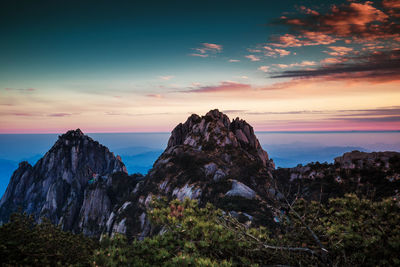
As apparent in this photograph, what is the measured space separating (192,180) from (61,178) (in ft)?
324

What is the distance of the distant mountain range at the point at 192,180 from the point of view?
146 ft

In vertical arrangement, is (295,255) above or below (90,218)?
above

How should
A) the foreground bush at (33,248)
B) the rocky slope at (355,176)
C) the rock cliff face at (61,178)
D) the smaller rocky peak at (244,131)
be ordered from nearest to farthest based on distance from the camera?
the foreground bush at (33,248) → the rocky slope at (355,176) → the smaller rocky peak at (244,131) → the rock cliff face at (61,178)

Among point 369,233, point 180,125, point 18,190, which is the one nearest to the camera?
point 369,233

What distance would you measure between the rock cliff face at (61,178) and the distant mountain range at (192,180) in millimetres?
512

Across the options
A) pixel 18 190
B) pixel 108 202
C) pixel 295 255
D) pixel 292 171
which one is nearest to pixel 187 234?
pixel 295 255

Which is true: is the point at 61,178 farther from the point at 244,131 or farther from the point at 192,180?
the point at 244,131


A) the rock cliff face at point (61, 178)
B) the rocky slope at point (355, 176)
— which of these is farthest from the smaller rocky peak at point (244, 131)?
the rock cliff face at point (61, 178)

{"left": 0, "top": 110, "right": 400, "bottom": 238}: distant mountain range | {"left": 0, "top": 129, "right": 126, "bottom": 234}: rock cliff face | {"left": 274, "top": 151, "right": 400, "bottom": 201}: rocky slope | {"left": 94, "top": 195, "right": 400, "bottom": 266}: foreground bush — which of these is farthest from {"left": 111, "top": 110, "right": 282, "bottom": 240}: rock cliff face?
{"left": 0, "top": 129, "right": 126, "bottom": 234}: rock cliff face

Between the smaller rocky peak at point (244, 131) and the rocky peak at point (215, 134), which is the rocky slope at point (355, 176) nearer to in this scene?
the rocky peak at point (215, 134)

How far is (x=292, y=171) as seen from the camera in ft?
245

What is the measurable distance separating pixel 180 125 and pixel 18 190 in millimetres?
104904

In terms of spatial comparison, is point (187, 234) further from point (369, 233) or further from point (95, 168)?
point (95, 168)

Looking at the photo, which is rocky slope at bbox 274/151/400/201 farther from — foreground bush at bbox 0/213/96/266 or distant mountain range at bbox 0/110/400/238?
foreground bush at bbox 0/213/96/266
